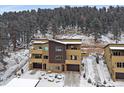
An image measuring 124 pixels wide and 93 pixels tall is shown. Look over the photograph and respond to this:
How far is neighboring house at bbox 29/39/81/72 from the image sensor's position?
5.19m

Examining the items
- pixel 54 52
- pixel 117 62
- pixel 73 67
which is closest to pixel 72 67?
pixel 73 67

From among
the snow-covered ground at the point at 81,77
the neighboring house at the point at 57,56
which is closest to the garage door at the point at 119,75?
the snow-covered ground at the point at 81,77

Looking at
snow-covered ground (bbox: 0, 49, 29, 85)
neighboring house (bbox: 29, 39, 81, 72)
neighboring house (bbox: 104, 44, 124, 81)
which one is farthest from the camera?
neighboring house (bbox: 29, 39, 81, 72)

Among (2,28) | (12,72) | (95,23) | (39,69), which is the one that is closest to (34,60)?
(39,69)

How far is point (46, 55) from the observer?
5344mm

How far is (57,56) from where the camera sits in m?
5.29

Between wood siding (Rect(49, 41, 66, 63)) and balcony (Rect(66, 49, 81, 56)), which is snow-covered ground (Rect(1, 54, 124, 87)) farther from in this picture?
wood siding (Rect(49, 41, 66, 63))

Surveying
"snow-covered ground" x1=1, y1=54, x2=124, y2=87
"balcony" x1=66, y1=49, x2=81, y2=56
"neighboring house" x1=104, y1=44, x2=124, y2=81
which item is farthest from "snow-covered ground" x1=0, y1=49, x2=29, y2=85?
"neighboring house" x1=104, y1=44, x2=124, y2=81

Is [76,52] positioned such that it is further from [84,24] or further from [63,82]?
[84,24]

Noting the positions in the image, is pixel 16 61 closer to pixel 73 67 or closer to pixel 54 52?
pixel 54 52

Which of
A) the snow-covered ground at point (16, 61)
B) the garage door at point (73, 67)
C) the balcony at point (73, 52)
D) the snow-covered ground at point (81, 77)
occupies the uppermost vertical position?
the balcony at point (73, 52)

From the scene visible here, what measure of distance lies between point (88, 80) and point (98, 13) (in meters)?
4.73

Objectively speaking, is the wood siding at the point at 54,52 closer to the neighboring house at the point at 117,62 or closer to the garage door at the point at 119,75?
the neighboring house at the point at 117,62

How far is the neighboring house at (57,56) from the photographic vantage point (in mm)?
5191
